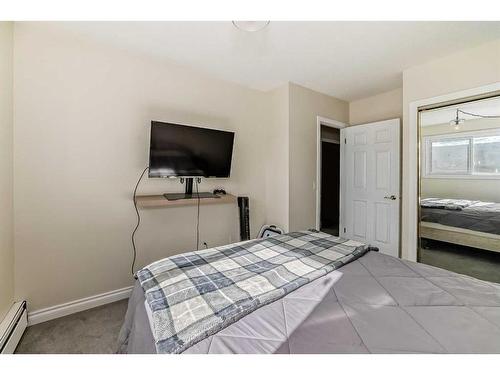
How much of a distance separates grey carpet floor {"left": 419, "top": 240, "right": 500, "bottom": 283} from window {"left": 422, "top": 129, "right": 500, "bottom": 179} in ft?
2.64

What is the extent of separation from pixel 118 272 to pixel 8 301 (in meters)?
0.72

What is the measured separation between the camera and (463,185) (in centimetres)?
242

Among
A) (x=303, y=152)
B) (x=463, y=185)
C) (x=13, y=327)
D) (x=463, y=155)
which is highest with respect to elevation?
(x=303, y=152)

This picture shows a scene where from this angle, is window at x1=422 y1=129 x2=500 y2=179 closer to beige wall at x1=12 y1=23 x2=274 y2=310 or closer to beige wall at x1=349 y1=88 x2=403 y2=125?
beige wall at x1=349 y1=88 x2=403 y2=125

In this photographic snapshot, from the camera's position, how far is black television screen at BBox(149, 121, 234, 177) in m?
2.15

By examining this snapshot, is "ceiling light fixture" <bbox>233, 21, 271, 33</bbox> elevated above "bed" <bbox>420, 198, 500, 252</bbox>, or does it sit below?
above

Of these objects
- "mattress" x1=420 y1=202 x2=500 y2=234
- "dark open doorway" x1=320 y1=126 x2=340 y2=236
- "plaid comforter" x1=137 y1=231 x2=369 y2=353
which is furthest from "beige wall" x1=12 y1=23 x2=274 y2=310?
"dark open doorway" x1=320 y1=126 x2=340 y2=236

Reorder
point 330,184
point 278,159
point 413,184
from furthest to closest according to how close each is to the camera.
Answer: point 330,184, point 278,159, point 413,184

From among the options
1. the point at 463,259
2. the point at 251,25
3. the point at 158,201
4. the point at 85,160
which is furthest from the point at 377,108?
the point at 85,160

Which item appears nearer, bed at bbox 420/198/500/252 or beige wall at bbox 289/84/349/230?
bed at bbox 420/198/500/252

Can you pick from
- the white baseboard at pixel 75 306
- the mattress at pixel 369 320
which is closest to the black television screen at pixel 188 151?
the white baseboard at pixel 75 306

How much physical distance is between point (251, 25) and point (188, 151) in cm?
124

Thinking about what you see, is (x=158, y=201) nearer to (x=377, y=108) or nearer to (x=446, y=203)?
(x=446, y=203)
